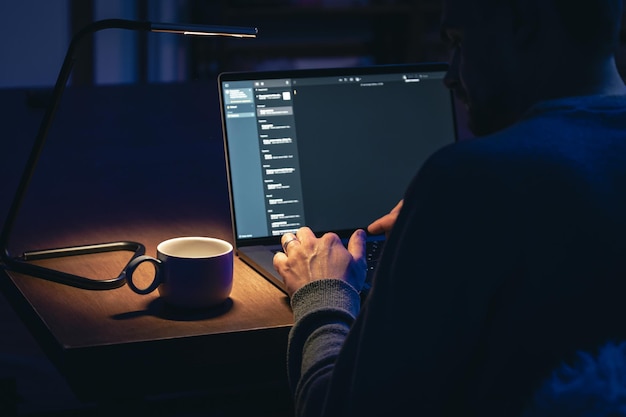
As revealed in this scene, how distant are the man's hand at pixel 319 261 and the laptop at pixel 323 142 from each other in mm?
100

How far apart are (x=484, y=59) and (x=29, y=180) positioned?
72 cm

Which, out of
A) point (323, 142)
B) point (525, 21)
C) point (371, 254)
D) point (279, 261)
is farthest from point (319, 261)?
point (525, 21)

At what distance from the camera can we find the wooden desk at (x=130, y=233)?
1.02 meters

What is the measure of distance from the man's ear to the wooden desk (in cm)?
45

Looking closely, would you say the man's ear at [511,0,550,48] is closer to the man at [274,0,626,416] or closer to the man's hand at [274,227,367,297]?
the man at [274,0,626,416]

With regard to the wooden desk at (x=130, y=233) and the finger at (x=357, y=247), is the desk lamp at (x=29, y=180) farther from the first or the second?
the finger at (x=357, y=247)

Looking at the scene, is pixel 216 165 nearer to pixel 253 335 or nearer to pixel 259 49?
pixel 253 335

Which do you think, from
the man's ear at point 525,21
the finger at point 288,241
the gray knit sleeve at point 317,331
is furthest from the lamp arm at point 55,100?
the man's ear at point 525,21

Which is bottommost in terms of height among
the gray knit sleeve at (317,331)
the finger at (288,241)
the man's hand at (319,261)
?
the gray knit sleeve at (317,331)

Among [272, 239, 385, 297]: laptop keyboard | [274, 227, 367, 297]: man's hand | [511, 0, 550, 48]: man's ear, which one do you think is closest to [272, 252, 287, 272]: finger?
[274, 227, 367, 297]: man's hand

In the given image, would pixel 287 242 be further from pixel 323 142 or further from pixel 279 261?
pixel 323 142

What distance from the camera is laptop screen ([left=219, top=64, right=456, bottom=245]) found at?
53.7 inches

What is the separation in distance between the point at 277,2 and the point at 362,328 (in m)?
3.91

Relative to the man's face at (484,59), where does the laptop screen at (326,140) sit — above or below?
below
